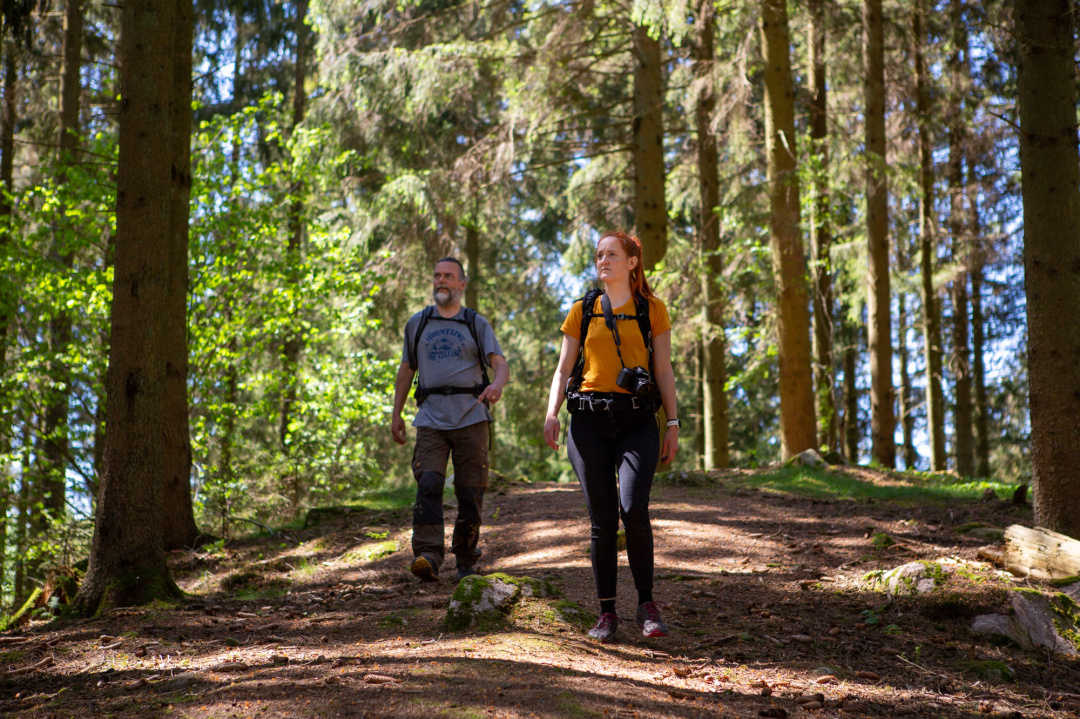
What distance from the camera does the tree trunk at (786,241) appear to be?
1077 centimetres

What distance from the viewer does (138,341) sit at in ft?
17.7

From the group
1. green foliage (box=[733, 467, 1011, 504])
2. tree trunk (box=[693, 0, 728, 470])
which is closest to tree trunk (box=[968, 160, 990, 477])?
tree trunk (box=[693, 0, 728, 470])

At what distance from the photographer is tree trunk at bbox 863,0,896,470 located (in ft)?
39.0

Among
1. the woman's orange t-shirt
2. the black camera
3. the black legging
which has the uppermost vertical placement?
the woman's orange t-shirt

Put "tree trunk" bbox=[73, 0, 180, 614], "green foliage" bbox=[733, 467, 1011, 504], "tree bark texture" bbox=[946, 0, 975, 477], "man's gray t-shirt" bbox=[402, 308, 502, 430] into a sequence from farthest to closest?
"tree bark texture" bbox=[946, 0, 975, 477] < "green foliage" bbox=[733, 467, 1011, 504] < "man's gray t-shirt" bbox=[402, 308, 502, 430] < "tree trunk" bbox=[73, 0, 180, 614]

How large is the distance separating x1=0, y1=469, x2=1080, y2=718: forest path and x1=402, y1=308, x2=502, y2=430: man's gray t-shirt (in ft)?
4.03

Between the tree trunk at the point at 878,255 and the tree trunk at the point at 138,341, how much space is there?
9898mm

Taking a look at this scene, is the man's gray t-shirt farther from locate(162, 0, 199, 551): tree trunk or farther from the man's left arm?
locate(162, 0, 199, 551): tree trunk

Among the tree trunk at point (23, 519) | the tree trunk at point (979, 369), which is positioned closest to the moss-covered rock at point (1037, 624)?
the tree trunk at point (23, 519)

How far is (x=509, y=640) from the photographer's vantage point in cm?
384

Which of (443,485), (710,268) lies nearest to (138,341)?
(443,485)

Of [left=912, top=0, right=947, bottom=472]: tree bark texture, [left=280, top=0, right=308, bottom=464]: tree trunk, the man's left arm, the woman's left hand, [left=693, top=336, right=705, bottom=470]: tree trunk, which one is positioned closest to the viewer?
the woman's left hand

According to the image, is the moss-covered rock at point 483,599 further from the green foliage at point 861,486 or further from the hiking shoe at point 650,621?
the green foliage at point 861,486

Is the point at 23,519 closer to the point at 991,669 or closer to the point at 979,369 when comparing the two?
the point at 991,669
